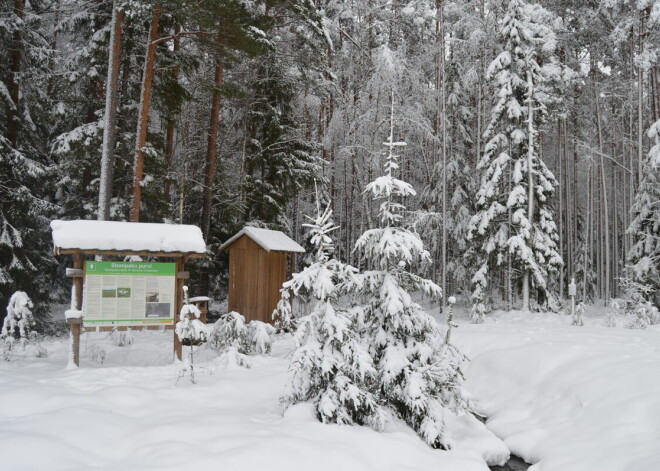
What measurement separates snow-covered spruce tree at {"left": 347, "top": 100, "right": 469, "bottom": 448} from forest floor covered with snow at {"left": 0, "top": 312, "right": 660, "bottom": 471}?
0.39 meters

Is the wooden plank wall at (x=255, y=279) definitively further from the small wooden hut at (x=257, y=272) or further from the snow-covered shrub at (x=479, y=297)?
the snow-covered shrub at (x=479, y=297)

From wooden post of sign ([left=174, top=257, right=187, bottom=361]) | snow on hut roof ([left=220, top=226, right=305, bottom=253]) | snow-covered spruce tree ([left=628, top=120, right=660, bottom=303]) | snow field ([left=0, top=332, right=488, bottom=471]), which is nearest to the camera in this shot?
snow field ([left=0, top=332, right=488, bottom=471])

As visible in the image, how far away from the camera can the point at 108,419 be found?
563cm

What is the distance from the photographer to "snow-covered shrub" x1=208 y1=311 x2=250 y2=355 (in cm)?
1028

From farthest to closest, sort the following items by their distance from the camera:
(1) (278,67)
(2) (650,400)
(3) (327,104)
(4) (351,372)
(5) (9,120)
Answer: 1. (3) (327,104)
2. (1) (278,67)
3. (5) (9,120)
4. (2) (650,400)
5. (4) (351,372)

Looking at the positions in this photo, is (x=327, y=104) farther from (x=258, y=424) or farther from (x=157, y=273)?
(x=258, y=424)

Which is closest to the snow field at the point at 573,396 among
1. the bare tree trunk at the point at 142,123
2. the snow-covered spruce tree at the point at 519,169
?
the snow-covered spruce tree at the point at 519,169

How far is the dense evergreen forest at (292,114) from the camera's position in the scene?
1357 cm

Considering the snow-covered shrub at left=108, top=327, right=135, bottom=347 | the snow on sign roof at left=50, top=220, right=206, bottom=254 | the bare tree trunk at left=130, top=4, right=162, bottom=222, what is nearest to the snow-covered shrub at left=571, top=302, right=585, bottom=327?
the snow on sign roof at left=50, top=220, right=206, bottom=254

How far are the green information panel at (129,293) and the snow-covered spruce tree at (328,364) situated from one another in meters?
3.73

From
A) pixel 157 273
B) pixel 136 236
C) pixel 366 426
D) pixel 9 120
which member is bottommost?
pixel 366 426

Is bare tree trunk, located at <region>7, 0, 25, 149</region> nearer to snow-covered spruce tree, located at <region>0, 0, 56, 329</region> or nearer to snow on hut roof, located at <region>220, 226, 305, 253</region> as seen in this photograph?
snow-covered spruce tree, located at <region>0, 0, 56, 329</region>

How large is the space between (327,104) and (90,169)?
383 inches

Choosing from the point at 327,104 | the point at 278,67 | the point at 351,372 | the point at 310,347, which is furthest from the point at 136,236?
the point at 327,104
